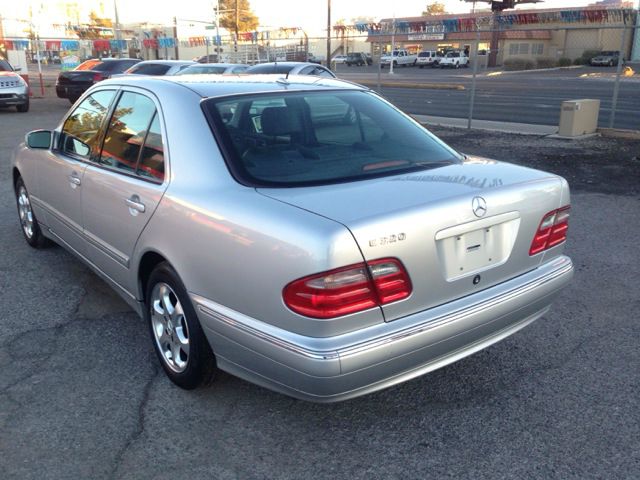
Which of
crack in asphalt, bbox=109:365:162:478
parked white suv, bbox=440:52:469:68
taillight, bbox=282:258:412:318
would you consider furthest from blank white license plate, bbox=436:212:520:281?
parked white suv, bbox=440:52:469:68

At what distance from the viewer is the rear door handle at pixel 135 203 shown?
3334mm

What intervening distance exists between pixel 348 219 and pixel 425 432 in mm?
1180

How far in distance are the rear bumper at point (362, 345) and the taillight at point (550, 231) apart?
19 centimetres

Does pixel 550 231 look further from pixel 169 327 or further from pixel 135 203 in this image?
pixel 135 203

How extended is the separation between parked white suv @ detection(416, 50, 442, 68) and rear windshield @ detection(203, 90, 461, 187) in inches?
2451

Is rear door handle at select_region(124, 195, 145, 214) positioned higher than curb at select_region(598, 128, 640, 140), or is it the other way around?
rear door handle at select_region(124, 195, 145, 214)

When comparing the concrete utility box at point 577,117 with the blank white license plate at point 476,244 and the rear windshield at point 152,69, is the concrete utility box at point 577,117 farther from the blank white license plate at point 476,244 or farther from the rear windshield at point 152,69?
the blank white license plate at point 476,244

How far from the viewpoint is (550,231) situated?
10.7 feet

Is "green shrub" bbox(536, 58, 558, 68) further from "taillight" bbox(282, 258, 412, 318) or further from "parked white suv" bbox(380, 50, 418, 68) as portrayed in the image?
"taillight" bbox(282, 258, 412, 318)

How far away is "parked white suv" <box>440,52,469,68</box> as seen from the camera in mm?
60625

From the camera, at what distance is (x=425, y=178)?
10.1ft

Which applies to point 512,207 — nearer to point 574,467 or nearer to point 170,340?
point 574,467

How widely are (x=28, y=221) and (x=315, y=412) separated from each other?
3.73m

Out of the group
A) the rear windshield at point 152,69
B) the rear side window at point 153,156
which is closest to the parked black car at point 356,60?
the rear windshield at point 152,69
